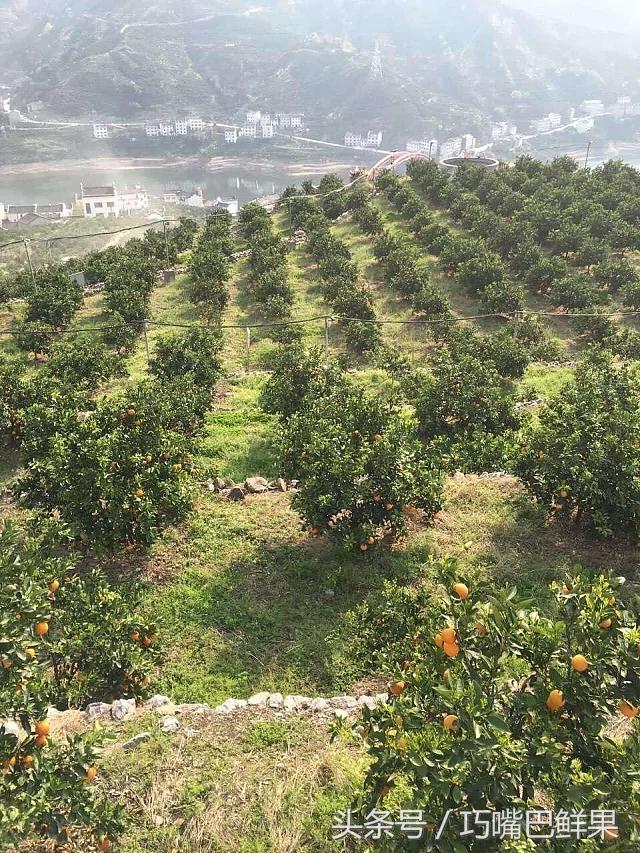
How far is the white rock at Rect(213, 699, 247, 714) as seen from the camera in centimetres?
608

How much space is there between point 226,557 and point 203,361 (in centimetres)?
675

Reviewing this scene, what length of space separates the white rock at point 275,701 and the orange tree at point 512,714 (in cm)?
205

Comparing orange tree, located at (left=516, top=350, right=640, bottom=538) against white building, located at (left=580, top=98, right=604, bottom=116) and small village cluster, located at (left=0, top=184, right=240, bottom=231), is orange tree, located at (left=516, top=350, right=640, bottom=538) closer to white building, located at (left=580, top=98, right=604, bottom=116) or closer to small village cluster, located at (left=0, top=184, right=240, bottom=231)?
small village cluster, located at (left=0, top=184, right=240, bottom=231)

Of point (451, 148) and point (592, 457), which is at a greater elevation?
point (451, 148)

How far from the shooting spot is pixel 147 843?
185 inches

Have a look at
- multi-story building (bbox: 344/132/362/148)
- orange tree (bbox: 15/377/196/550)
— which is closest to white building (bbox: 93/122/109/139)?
multi-story building (bbox: 344/132/362/148)

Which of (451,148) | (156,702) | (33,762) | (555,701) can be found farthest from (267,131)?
(555,701)

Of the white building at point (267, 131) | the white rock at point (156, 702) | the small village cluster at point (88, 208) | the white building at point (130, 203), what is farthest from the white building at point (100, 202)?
the white building at point (267, 131)

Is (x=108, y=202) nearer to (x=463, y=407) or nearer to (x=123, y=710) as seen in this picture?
(x=463, y=407)

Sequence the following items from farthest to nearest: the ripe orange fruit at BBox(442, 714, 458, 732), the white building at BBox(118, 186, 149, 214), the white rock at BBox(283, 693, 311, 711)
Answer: the white building at BBox(118, 186, 149, 214) → the white rock at BBox(283, 693, 311, 711) → the ripe orange fruit at BBox(442, 714, 458, 732)

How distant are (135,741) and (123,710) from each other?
0.56 m

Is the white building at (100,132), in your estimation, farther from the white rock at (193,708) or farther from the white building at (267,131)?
the white rock at (193,708)

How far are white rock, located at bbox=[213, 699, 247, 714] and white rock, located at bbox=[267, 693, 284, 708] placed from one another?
268 mm

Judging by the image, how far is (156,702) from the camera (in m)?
6.36
